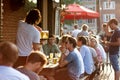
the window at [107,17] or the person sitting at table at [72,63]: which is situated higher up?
the window at [107,17]

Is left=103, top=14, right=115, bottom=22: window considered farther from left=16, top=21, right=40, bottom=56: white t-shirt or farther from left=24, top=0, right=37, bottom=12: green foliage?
left=16, top=21, right=40, bottom=56: white t-shirt

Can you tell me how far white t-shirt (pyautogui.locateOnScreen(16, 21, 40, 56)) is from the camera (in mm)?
6082

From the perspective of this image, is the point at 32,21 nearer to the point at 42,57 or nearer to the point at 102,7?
the point at 42,57

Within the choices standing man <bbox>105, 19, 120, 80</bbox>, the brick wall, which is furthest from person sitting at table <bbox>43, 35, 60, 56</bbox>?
standing man <bbox>105, 19, 120, 80</bbox>

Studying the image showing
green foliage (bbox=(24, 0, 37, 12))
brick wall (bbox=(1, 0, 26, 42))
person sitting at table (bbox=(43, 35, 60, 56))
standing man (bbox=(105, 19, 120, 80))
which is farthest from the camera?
green foliage (bbox=(24, 0, 37, 12))

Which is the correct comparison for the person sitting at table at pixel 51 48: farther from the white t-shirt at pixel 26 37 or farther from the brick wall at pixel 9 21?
the white t-shirt at pixel 26 37

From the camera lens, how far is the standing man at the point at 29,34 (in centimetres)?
609

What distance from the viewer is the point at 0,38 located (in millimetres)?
7699

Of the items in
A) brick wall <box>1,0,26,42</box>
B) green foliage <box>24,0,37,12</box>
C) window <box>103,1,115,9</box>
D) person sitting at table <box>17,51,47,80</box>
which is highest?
window <box>103,1,115,9</box>

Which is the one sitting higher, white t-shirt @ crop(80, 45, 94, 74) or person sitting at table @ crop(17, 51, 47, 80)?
person sitting at table @ crop(17, 51, 47, 80)

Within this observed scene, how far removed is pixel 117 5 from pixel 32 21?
188 ft

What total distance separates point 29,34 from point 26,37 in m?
0.10

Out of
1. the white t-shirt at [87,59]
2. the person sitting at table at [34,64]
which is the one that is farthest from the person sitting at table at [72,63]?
the person sitting at table at [34,64]

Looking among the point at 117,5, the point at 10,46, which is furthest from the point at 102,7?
the point at 10,46
